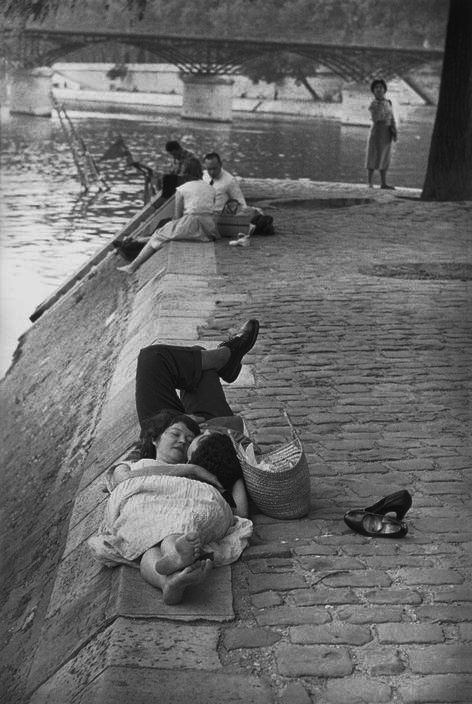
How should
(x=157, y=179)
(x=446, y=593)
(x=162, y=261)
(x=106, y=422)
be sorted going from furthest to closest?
1. (x=157, y=179)
2. (x=162, y=261)
3. (x=106, y=422)
4. (x=446, y=593)

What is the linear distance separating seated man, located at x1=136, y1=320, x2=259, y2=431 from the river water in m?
7.55

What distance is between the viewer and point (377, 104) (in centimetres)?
1883

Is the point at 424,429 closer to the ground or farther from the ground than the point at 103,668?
closer to the ground

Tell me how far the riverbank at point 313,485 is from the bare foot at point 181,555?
0.13 meters

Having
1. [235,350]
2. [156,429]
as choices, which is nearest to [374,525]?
[156,429]

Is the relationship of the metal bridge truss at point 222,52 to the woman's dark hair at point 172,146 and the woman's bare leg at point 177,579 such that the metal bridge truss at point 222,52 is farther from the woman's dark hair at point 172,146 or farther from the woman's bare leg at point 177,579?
the woman's bare leg at point 177,579

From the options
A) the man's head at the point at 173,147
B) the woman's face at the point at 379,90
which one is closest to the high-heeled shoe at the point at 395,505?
the man's head at the point at 173,147

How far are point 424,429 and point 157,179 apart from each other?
14720 millimetres

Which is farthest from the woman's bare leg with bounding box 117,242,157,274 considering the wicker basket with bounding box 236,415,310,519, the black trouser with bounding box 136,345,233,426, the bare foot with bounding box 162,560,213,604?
the bare foot with bounding box 162,560,213,604

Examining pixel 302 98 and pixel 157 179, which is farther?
pixel 302 98

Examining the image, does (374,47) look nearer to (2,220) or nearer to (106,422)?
(2,220)

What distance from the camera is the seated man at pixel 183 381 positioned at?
19.5 ft

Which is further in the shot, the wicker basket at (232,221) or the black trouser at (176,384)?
the wicker basket at (232,221)

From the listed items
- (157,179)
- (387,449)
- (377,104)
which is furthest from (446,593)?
(157,179)
